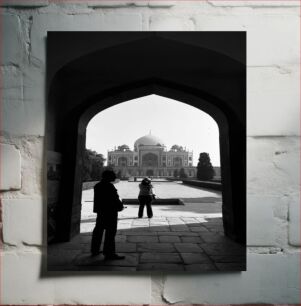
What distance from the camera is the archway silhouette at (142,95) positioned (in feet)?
18.1

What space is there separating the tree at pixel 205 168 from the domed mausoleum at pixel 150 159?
3157 cm

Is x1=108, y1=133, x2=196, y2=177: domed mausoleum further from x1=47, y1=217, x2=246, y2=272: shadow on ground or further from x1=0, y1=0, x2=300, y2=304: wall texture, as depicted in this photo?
x1=0, y1=0, x2=300, y2=304: wall texture

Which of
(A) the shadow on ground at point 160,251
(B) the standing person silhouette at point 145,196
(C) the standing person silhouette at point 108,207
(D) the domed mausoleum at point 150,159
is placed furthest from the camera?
(D) the domed mausoleum at point 150,159

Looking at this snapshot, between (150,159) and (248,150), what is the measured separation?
70.2 metres

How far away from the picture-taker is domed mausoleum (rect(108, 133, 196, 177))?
70562mm

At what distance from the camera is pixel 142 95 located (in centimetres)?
640

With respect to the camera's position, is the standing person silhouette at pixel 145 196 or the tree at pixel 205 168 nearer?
the standing person silhouette at pixel 145 196

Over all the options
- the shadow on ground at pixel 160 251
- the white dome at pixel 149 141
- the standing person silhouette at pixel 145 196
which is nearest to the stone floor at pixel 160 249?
the shadow on ground at pixel 160 251

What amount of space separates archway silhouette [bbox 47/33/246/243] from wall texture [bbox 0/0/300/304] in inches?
86.8

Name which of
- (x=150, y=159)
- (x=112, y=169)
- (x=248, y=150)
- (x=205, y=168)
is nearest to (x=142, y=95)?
(x=112, y=169)

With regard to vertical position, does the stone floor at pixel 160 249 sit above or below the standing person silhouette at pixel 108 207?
below

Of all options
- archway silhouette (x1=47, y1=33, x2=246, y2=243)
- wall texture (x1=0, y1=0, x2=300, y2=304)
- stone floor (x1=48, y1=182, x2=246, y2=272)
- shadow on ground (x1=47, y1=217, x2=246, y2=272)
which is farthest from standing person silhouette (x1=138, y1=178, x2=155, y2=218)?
wall texture (x1=0, y1=0, x2=300, y2=304)

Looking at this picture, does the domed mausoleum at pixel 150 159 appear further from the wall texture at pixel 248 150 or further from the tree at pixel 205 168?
the wall texture at pixel 248 150

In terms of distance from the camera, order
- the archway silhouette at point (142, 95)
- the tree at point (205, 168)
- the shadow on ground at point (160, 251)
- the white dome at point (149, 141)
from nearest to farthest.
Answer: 1. the shadow on ground at point (160, 251)
2. the archway silhouette at point (142, 95)
3. the tree at point (205, 168)
4. the white dome at point (149, 141)
